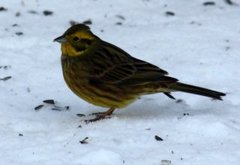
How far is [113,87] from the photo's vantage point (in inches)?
294

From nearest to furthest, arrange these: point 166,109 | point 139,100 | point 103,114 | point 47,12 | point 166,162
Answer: point 166,162 < point 103,114 < point 166,109 < point 139,100 < point 47,12

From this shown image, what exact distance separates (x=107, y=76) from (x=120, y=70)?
0.13 meters

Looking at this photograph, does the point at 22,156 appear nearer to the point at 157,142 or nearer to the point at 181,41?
the point at 157,142

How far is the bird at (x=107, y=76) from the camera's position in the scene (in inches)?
292

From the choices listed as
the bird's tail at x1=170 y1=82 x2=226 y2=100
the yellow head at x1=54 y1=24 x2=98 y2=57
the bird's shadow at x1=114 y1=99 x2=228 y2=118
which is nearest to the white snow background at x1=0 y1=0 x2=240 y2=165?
the bird's shadow at x1=114 y1=99 x2=228 y2=118

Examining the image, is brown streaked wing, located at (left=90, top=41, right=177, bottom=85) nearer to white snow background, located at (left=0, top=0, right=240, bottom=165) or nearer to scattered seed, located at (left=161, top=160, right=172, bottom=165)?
white snow background, located at (left=0, top=0, right=240, bottom=165)

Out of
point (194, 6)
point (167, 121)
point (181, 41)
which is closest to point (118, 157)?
point (167, 121)

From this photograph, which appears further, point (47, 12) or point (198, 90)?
point (47, 12)

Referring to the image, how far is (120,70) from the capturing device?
7.52 metres

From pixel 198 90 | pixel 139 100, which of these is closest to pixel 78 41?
pixel 139 100

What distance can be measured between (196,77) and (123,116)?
1.30 metres

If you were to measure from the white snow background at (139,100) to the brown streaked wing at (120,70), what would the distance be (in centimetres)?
30

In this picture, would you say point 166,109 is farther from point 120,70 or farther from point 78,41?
point 78,41

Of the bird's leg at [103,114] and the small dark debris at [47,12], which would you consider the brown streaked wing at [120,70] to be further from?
the small dark debris at [47,12]
